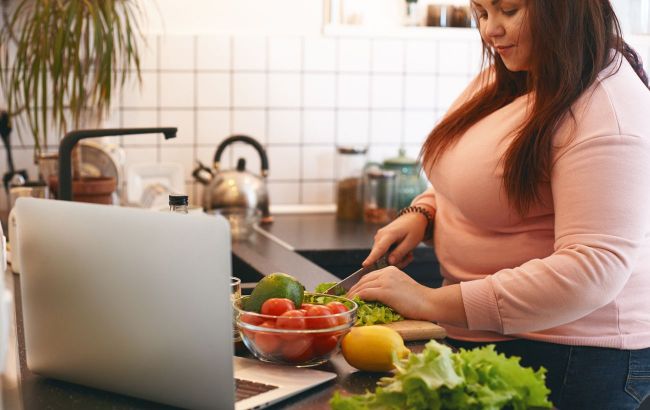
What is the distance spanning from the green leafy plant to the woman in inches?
58.1

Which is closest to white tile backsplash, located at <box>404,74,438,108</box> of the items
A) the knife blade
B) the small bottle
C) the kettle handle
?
the kettle handle

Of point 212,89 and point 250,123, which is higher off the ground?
point 212,89

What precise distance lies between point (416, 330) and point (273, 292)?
0.26 m

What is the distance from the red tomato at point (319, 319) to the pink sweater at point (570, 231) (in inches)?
12.5

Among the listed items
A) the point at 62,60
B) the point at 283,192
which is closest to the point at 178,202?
the point at 62,60

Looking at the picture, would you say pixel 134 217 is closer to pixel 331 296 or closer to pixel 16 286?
pixel 331 296

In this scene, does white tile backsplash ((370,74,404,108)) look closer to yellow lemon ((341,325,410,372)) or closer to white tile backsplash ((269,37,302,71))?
white tile backsplash ((269,37,302,71))

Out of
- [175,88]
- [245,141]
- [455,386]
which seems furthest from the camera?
[175,88]

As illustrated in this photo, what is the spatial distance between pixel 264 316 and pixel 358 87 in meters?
2.08

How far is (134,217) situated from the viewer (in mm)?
1035

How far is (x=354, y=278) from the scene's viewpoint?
1593 mm

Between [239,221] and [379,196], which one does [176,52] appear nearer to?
[239,221]

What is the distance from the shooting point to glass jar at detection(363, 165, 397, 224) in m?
3.02

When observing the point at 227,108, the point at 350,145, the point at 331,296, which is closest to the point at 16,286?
the point at 331,296
